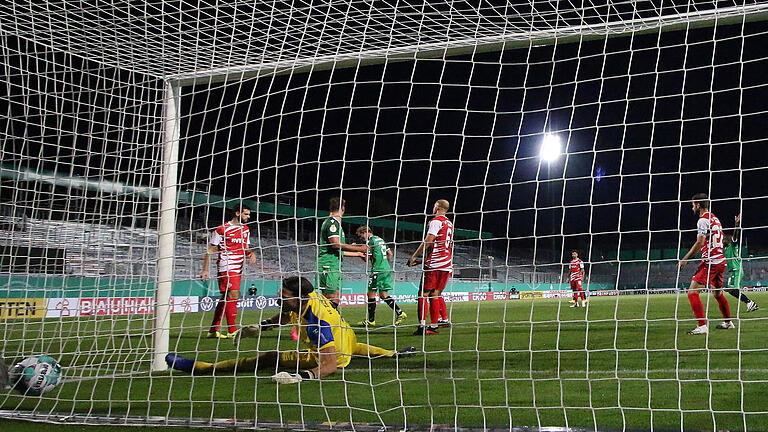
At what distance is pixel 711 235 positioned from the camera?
7406 mm

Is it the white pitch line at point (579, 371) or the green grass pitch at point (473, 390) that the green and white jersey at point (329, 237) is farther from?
the white pitch line at point (579, 371)

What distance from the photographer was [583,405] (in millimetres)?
4164

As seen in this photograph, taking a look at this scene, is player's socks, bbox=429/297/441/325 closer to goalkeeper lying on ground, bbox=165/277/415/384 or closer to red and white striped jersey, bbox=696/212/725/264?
goalkeeper lying on ground, bbox=165/277/415/384

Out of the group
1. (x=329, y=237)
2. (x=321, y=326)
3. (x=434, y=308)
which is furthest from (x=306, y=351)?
(x=434, y=308)

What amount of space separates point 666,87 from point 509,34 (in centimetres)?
3260

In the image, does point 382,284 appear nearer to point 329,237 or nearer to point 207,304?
point 329,237

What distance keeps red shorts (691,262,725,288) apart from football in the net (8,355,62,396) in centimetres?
566

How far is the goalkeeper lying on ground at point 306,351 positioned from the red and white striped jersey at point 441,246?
221 centimetres

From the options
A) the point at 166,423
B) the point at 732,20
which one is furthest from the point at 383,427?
the point at 732,20

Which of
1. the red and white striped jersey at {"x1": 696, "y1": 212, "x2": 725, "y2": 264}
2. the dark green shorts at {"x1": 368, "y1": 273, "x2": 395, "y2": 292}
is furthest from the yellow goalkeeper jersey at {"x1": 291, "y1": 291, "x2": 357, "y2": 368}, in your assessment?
the dark green shorts at {"x1": 368, "y1": 273, "x2": 395, "y2": 292}

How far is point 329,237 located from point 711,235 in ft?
13.0

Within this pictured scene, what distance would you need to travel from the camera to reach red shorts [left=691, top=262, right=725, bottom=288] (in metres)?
7.09

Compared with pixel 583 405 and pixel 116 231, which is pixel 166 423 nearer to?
pixel 583 405

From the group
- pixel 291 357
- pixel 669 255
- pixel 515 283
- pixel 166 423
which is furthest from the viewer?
pixel 669 255
